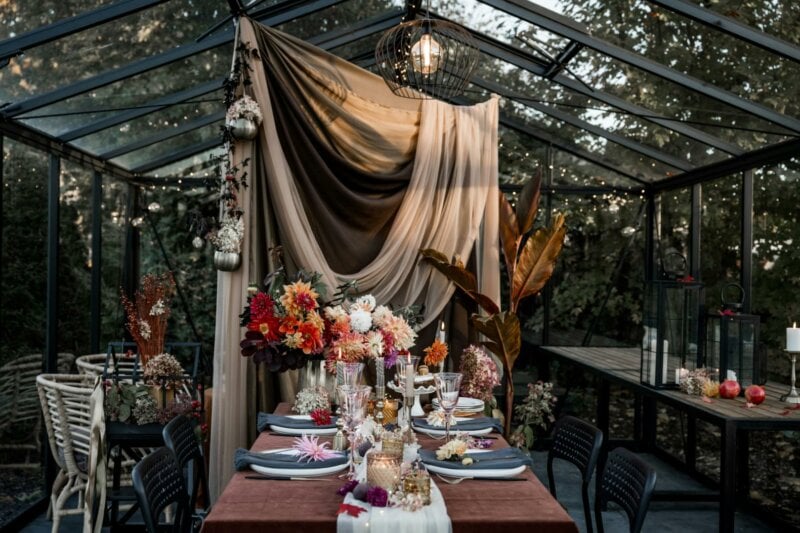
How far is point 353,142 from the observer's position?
14.6 feet

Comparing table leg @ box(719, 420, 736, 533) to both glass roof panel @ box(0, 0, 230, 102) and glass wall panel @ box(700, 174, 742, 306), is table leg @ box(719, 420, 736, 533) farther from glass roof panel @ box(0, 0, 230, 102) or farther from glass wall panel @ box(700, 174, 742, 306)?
glass roof panel @ box(0, 0, 230, 102)

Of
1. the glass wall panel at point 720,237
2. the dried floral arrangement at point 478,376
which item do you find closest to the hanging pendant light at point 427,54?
the dried floral arrangement at point 478,376

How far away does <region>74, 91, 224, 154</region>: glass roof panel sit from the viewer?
5566mm

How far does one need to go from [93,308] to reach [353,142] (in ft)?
9.38

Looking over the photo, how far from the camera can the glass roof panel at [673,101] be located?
4738mm

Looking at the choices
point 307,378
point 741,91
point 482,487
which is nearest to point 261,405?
point 307,378

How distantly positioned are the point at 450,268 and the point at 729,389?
1731 mm

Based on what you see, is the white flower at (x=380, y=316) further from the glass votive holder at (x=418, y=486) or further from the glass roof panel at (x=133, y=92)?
the glass roof panel at (x=133, y=92)

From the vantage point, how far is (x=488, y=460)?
2.54 meters

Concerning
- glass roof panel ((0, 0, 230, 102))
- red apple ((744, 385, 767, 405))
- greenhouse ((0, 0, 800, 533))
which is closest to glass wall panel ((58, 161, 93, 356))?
greenhouse ((0, 0, 800, 533))

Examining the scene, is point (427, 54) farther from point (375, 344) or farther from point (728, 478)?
point (728, 478)

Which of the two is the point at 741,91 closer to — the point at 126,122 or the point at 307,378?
the point at 307,378

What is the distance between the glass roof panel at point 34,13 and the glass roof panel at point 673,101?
3.08 m

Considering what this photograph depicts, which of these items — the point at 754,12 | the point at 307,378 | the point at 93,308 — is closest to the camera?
Result: the point at 307,378
